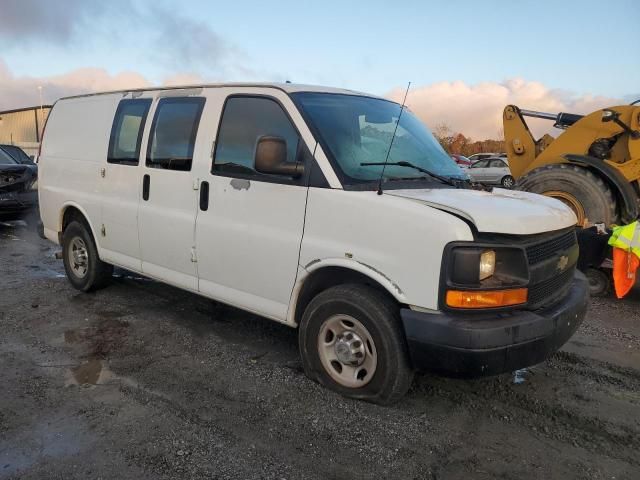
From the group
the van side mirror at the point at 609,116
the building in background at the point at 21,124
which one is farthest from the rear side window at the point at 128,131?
the building in background at the point at 21,124

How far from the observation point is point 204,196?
4242 millimetres

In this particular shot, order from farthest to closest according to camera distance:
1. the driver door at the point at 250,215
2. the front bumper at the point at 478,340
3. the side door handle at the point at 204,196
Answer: the side door handle at the point at 204,196 < the driver door at the point at 250,215 < the front bumper at the point at 478,340

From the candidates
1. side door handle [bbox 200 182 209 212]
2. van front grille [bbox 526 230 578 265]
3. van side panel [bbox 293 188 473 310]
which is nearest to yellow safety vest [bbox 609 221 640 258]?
van front grille [bbox 526 230 578 265]

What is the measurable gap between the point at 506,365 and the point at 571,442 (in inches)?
24.7

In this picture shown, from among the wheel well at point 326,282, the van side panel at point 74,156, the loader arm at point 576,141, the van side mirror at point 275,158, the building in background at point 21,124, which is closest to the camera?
the wheel well at point 326,282

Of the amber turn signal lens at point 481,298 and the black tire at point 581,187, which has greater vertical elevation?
the black tire at point 581,187

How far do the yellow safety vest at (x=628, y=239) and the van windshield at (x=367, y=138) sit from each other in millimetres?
2311

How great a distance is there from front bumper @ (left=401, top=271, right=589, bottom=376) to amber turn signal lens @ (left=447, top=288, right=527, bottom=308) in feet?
0.22

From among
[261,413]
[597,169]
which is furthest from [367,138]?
[597,169]

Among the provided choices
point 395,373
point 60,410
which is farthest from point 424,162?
point 60,410

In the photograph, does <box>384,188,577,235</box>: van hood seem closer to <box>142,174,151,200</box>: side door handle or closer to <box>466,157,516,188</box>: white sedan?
<box>142,174,151,200</box>: side door handle

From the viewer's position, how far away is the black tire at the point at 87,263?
18.9 feet

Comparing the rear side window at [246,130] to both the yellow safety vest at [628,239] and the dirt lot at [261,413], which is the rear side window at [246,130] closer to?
the dirt lot at [261,413]

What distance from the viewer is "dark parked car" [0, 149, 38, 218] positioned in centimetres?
973
